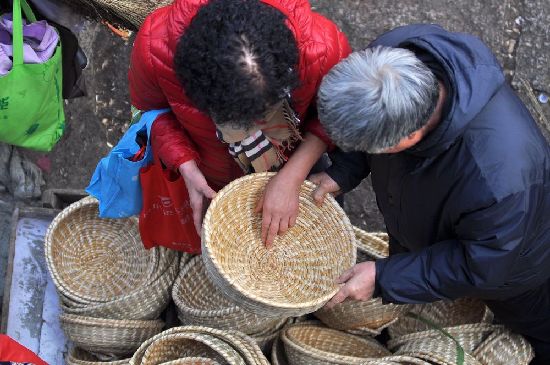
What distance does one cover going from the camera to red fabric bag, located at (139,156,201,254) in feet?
6.92

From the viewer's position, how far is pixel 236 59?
1.43 m

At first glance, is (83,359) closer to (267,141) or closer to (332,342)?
(332,342)

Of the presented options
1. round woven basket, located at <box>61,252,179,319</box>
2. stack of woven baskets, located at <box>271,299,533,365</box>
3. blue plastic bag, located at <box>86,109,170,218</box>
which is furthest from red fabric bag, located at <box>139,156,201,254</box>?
stack of woven baskets, located at <box>271,299,533,365</box>

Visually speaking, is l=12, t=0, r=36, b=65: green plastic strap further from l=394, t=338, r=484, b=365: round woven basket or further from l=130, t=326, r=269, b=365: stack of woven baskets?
l=394, t=338, r=484, b=365: round woven basket

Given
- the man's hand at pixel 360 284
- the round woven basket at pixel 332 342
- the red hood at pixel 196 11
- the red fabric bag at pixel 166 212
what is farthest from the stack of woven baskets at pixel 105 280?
the red hood at pixel 196 11

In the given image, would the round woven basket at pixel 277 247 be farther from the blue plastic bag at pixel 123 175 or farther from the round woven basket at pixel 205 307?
the blue plastic bag at pixel 123 175

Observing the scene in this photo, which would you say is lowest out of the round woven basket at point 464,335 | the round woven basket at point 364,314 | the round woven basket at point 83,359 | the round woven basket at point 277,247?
the round woven basket at point 83,359

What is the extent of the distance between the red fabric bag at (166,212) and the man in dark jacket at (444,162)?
0.60 m

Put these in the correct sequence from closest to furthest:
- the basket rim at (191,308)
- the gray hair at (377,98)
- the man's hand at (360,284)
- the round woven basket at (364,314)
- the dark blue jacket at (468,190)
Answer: the gray hair at (377,98), the dark blue jacket at (468,190), the man's hand at (360,284), the basket rim at (191,308), the round woven basket at (364,314)

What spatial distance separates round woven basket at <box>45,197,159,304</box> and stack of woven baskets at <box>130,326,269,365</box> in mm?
316

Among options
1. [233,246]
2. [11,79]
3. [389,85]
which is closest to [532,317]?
[233,246]

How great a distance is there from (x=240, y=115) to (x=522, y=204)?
662 millimetres

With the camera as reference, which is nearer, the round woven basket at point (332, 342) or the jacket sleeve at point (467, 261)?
the jacket sleeve at point (467, 261)

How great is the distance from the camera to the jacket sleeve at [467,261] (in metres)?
1.56
